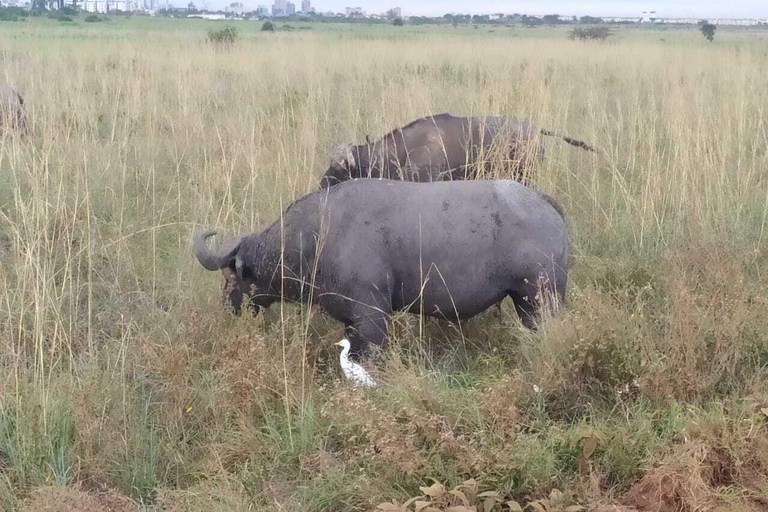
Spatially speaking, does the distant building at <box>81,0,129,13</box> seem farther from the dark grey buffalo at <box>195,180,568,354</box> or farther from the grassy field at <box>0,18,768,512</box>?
the dark grey buffalo at <box>195,180,568,354</box>

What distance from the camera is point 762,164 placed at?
709 cm

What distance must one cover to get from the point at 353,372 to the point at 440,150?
359cm

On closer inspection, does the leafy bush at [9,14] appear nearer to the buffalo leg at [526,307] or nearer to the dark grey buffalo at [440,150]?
the dark grey buffalo at [440,150]

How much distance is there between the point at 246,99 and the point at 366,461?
8.30 meters

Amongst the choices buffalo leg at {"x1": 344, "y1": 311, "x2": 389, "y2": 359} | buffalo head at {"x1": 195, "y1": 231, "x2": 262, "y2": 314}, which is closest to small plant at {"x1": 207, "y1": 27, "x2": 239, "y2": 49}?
buffalo head at {"x1": 195, "y1": 231, "x2": 262, "y2": 314}

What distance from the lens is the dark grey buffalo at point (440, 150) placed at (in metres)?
6.60

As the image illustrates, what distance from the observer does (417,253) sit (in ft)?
14.4

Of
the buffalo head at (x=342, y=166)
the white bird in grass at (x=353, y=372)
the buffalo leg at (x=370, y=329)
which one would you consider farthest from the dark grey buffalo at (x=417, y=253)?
the buffalo head at (x=342, y=166)

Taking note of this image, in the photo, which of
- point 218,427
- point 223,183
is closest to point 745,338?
point 218,427

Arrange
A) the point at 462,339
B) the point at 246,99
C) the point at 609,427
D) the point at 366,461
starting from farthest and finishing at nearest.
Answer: the point at 246,99
the point at 462,339
the point at 609,427
the point at 366,461

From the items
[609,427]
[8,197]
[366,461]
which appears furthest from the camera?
[8,197]

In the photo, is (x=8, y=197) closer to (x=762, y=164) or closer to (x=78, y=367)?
(x=78, y=367)

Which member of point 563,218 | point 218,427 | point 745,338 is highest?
point 563,218

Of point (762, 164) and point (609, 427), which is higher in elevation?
point (762, 164)
